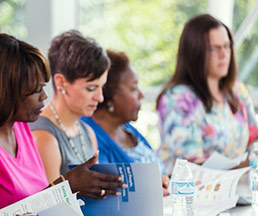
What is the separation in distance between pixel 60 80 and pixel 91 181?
2.22 feet

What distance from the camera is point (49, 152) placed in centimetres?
209

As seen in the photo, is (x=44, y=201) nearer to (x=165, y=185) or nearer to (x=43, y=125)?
(x=43, y=125)

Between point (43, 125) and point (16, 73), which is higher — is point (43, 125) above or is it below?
below

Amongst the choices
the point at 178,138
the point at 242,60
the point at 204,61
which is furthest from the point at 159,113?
the point at 242,60

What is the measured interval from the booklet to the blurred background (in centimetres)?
230

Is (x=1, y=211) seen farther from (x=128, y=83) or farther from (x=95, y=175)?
(x=128, y=83)

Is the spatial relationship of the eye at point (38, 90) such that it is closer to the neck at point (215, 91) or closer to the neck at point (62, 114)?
the neck at point (62, 114)

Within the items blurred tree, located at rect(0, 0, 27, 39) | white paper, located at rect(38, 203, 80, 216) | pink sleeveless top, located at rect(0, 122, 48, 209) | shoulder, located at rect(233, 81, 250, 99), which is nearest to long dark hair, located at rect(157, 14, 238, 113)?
shoulder, located at rect(233, 81, 250, 99)

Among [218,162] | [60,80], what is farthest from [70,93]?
[218,162]

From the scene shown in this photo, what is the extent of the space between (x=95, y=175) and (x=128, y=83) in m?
0.96

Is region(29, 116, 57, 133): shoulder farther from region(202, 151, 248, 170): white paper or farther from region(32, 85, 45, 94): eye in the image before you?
region(202, 151, 248, 170): white paper

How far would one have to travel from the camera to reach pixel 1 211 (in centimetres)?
141

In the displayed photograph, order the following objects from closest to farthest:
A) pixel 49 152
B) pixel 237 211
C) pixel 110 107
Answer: pixel 237 211 < pixel 49 152 < pixel 110 107

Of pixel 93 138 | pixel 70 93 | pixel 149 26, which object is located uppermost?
pixel 149 26
